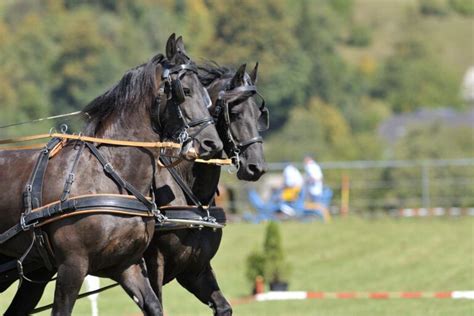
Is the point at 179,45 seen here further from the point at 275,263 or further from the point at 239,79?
the point at 275,263

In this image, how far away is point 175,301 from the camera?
19.0 meters

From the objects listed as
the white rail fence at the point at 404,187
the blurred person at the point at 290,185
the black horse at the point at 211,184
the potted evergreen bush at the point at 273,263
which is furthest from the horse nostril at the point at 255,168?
the blurred person at the point at 290,185

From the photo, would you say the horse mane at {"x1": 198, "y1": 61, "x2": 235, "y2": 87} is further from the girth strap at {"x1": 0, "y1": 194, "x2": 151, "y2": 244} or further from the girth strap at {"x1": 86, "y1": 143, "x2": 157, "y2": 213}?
the girth strap at {"x1": 0, "y1": 194, "x2": 151, "y2": 244}

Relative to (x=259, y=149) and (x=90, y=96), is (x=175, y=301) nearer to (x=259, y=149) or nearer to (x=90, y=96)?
(x=259, y=149)

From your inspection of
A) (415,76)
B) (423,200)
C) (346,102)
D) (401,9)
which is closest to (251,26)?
(346,102)

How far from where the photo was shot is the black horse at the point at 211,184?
947 centimetres

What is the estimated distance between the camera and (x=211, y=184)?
985cm

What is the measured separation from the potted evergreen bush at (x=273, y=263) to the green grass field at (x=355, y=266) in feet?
3.41

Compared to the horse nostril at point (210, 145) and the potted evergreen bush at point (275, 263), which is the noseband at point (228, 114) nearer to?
the horse nostril at point (210, 145)

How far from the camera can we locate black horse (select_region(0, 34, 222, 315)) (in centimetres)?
827

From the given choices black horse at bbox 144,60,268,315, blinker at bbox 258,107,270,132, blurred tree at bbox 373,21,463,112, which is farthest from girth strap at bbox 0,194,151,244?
blurred tree at bbox 373,21,463,112

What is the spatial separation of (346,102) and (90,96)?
33941 mm

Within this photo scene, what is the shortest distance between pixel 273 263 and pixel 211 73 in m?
9.35

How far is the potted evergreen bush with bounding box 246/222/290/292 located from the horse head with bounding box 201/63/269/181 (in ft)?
30.1
